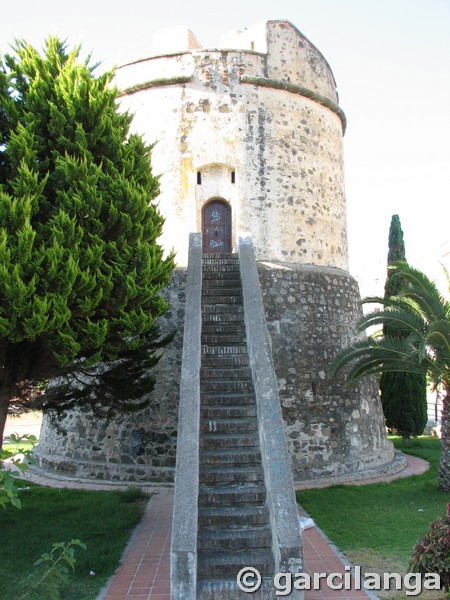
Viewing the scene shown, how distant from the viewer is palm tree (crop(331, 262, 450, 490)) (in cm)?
893

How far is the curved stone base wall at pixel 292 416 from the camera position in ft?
32.4

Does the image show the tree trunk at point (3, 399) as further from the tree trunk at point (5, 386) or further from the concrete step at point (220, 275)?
the concrete step at point (220, 275)

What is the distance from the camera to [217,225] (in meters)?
11.5

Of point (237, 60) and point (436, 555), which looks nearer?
point (436, 555)

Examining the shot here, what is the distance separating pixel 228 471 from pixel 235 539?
85cm

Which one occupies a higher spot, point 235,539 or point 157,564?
point 235,539

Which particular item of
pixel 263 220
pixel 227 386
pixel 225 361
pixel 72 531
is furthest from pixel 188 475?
pixel 263 220

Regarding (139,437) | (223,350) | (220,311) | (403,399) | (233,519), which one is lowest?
(233,519)

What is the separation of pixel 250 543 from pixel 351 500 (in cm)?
379

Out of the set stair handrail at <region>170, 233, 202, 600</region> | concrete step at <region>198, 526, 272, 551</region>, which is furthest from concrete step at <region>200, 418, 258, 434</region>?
concrete step at <region>198, 526, 272, 551</region>

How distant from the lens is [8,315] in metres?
5.94

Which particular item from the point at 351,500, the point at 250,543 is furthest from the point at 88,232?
the point at 351,500

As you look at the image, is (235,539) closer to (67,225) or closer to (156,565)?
(156,565)

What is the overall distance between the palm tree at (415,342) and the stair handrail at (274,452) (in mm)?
2568
